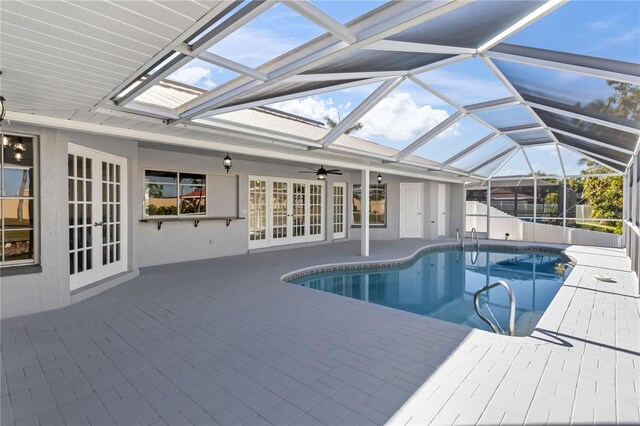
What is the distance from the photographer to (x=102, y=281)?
→ 18.6 feet

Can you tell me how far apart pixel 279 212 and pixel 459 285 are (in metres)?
5.63

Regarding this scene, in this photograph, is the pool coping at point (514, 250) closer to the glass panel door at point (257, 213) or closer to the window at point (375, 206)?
the window at point (375, 206)

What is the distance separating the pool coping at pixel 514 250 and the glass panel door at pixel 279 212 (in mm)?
2931

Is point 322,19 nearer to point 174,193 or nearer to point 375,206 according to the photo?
point 174,193

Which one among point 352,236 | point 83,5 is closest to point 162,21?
point 83,5

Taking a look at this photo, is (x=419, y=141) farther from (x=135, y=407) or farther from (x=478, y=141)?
(x=135, y=407)

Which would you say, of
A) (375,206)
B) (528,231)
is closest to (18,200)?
(375,206)

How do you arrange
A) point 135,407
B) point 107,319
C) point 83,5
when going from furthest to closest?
point 107,319 < point 135,407 < point 83,5

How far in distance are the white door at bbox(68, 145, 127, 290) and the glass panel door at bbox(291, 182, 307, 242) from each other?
215 inches

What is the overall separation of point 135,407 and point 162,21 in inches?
105

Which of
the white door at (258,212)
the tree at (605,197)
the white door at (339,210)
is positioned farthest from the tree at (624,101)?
the tree at (605,197)

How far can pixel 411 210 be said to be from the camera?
45.6 ft

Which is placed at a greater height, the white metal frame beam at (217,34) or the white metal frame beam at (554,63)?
the white metal frame beam at (554,63)

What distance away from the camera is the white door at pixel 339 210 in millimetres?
12648
